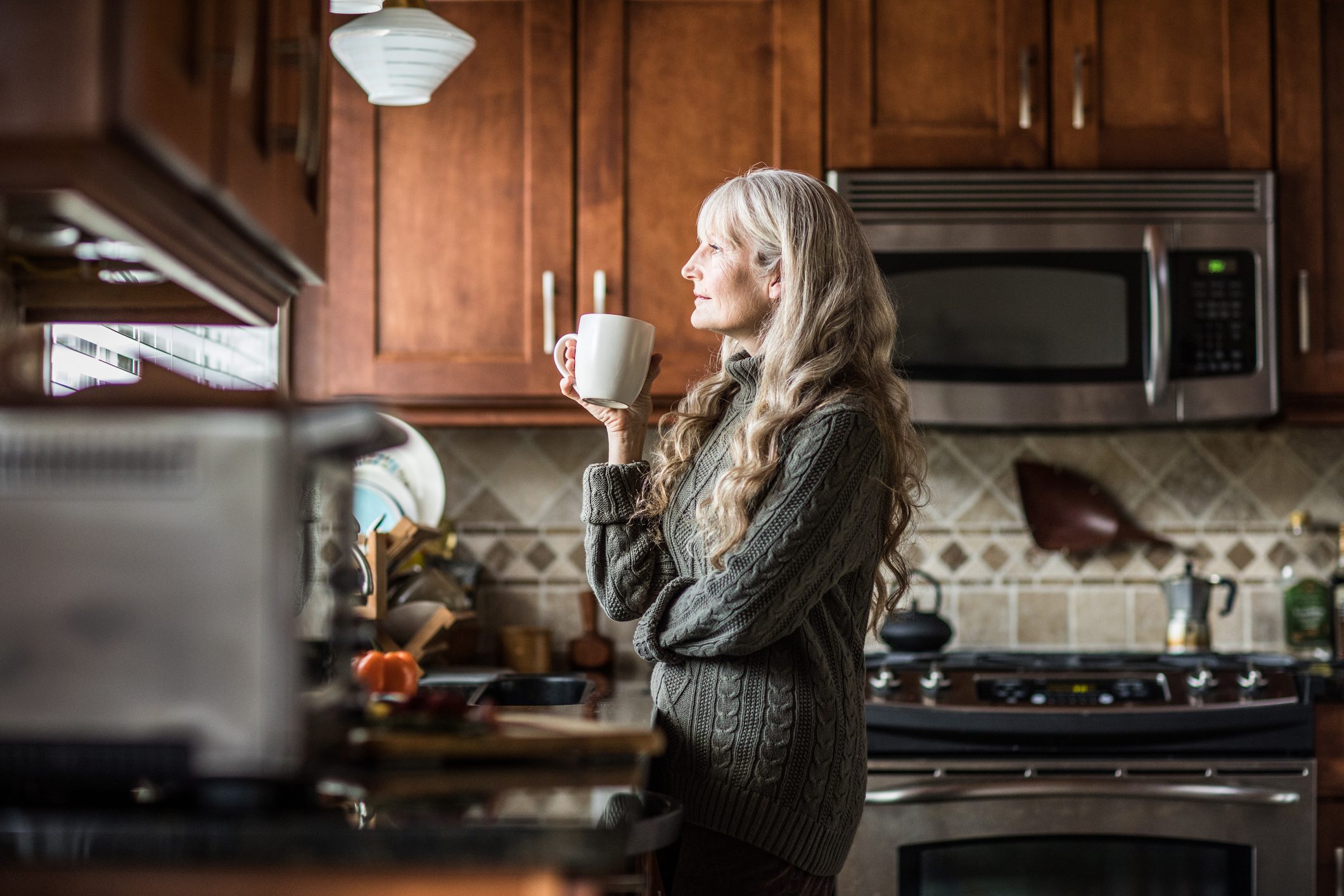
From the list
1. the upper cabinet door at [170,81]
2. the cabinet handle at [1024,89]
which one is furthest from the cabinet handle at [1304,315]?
the upper cabinet door at [170,81]

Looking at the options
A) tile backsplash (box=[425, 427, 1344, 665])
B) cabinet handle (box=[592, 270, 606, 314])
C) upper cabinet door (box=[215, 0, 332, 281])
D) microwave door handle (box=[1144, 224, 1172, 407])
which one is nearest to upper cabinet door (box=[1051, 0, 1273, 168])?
microwave door handle (box=[1144, 224, 1172, 407])

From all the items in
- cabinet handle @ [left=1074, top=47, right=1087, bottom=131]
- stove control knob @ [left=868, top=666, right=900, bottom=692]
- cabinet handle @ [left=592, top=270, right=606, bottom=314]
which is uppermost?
cabinet handle @ [left=1074, top=47, right=1087, bottom=131]

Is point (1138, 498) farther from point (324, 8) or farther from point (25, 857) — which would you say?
point (25, 857)

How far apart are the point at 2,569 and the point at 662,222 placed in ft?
6.70

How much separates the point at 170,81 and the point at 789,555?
854 mm

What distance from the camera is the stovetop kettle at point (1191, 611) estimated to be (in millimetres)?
2904

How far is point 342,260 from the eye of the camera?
2.80m

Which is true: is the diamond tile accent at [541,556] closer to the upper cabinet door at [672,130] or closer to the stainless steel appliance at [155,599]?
the upper cabinet door at [672,130]

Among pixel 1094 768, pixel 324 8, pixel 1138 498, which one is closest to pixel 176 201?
pixel 324 8

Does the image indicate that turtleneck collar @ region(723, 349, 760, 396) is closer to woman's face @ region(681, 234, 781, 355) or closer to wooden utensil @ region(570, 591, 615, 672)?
woman's face @ region(681, 234, 781, 355)

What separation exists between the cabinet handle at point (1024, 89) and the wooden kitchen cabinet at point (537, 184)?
42 centimetres

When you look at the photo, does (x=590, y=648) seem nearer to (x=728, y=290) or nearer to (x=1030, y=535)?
(x=1030, y=535)

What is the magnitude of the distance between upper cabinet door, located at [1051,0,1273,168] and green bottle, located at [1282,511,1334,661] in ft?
2.96

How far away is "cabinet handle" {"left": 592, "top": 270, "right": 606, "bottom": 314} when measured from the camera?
9.10 feet
